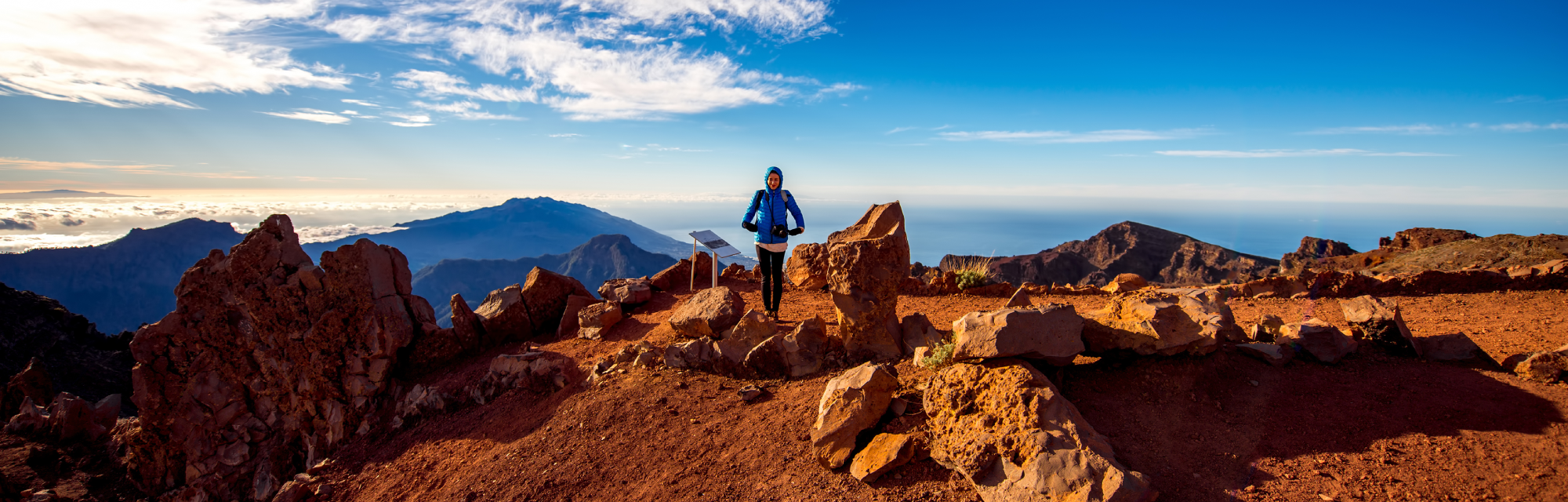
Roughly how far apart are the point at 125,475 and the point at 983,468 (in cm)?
1186

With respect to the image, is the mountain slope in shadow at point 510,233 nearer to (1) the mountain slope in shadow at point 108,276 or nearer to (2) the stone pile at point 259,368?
(1) the mountain slope in shadow at point 108,276

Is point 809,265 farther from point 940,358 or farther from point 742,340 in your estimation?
point 940,358

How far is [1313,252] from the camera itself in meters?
20.6

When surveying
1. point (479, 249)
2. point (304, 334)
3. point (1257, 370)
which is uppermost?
point (1257, 370)

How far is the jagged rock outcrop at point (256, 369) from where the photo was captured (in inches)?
295

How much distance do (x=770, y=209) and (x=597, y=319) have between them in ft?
11.6

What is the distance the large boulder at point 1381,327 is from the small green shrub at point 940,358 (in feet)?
13.8

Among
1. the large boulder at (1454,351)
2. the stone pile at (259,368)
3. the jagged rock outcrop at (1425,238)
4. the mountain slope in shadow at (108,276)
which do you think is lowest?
the mountain slope in shadow at (108,276)

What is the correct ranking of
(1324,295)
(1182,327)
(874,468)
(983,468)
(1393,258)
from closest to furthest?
1. (983,468)
2. (874,468)
3. (1182,327)
4. (1324,295)
5. (1393,258)

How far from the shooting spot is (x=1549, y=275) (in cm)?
834

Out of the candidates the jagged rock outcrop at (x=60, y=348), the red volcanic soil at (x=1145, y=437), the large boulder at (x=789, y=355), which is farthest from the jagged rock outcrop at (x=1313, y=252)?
the jagged rock outcrop at (x=60, y=348)

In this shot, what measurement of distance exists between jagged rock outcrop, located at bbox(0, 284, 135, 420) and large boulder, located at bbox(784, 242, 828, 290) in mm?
19288

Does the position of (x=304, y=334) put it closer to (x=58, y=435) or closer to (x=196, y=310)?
(x=196, y=310)

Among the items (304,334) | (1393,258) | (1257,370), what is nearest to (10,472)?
(304,334)
